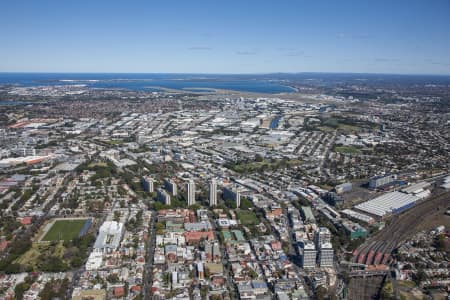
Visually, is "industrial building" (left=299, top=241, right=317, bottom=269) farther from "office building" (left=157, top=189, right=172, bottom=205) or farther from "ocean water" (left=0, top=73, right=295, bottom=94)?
"ocean water" (left=0, top=73, right=295, bottom=94)

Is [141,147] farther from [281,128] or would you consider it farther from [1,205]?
[281,128]

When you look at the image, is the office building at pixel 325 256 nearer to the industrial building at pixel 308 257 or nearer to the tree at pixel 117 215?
the industrial building at pixel 308 257

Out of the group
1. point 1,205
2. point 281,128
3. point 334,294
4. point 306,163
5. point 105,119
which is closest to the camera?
point 334,294

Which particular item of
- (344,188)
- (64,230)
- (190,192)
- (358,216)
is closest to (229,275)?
(190,192)

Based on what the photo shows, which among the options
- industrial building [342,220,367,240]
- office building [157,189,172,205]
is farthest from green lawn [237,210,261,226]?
industrial building [342,220,367,240]

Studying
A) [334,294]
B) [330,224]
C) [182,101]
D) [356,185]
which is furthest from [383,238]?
[182,101]

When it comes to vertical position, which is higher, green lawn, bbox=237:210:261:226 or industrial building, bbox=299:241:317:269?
industrial building, bbox=299:241:317:269
